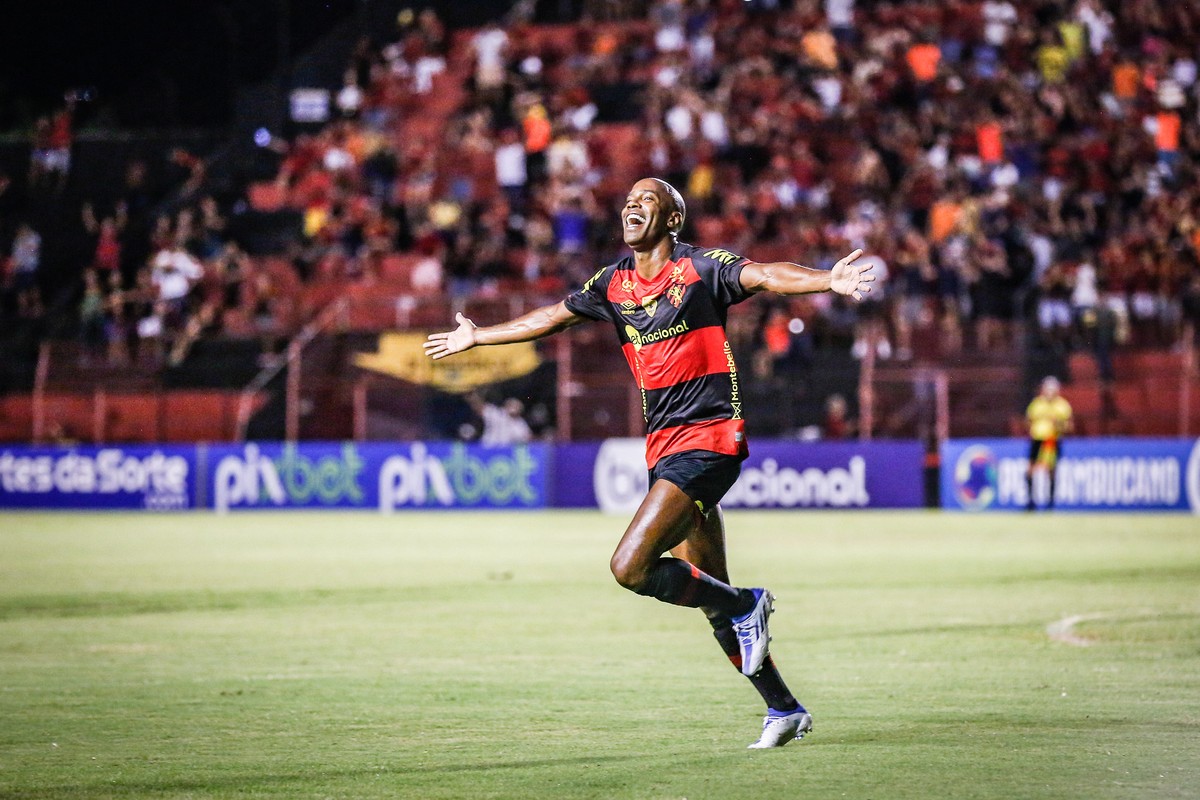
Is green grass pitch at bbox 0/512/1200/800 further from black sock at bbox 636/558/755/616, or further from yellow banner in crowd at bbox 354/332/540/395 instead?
yellow banner in crowd at bbox 354/332/540/395

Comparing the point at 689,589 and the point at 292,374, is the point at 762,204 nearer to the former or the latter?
the point at 292,374

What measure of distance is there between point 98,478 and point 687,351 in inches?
1021

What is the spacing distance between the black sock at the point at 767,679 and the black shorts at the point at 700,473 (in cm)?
54

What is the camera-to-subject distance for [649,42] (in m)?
37.2

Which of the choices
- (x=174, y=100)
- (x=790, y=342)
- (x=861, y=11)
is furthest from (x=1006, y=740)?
(x=174, y=100)

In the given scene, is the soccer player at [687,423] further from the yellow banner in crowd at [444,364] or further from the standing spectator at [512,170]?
the standing spectator at [512,170]

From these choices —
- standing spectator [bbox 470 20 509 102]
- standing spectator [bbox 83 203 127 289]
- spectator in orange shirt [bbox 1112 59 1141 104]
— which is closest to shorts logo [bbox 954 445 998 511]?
spectator in orange shirt [bbox 1112 59 1141 104]

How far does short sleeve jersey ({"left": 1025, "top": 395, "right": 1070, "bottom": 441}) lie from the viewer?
2653 centimetres

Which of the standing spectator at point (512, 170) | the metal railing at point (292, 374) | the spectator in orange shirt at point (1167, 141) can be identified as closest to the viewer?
the metal railing at point (292, 374)

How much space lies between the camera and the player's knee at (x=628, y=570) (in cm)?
748

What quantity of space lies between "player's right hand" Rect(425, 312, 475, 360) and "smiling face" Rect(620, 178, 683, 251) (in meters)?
1.16

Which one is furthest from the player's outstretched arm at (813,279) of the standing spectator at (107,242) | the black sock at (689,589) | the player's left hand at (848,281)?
the standing spectator at (107,242)

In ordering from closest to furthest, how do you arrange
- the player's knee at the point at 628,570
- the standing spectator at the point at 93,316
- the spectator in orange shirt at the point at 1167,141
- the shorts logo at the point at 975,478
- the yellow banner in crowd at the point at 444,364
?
the player's knee at the point at 628,570
the shorts logo at the point at 975,478
the yellow banner in crowd at the point at 444,364
the standing spectator at the point at 93,316
the spectator in orange shirt at the point at 1167,141

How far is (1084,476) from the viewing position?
95.5 feet
